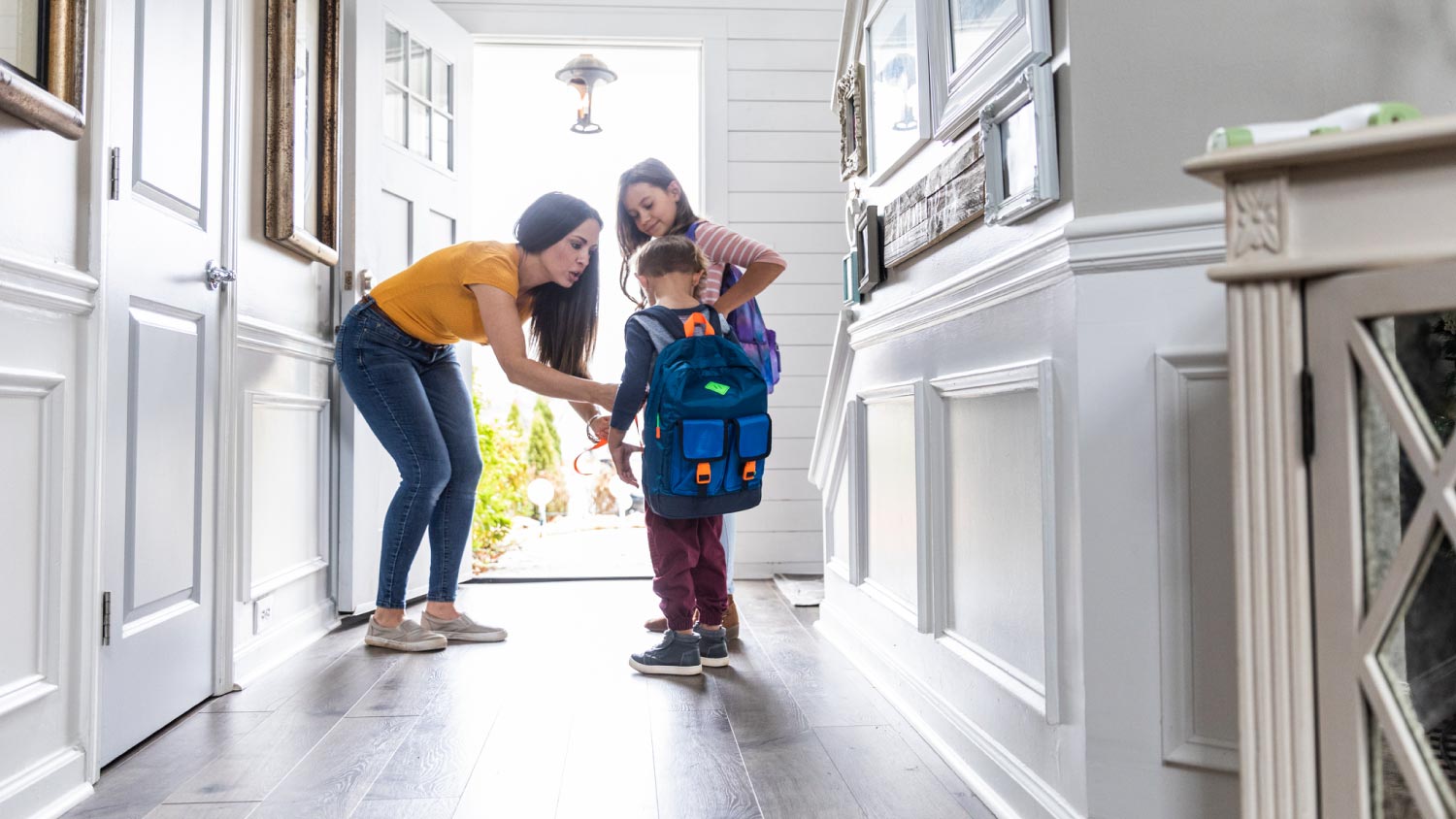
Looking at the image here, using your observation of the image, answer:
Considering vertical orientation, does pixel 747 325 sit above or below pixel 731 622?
above

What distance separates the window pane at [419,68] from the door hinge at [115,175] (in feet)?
6.38

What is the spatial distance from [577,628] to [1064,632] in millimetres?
1833

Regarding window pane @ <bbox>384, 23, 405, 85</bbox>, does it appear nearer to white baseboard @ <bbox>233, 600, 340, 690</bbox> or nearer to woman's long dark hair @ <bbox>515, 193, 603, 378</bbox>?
woman's long dark hair @ <bbox>515, 193, 603, 378</bbox>

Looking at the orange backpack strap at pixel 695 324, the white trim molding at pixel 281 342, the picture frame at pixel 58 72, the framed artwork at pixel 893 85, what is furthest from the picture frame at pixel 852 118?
the picture frame at pixel 58 72

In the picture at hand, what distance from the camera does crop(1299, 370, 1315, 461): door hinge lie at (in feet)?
2.62

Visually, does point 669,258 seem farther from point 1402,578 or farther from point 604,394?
point 1402,578

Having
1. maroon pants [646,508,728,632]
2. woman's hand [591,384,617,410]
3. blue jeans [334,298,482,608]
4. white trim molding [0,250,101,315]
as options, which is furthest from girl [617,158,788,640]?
white trim molding [0,250,101,315]

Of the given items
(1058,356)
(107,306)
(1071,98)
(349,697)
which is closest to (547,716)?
(349,697)

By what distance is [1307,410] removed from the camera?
0.80 m

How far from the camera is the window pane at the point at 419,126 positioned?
3566mm

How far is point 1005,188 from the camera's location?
147 centimetres

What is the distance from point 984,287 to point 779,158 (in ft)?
8.72

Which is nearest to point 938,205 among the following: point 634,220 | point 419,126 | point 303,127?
point 634,220

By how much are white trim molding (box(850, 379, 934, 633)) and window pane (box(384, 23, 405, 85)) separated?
2076 millimetres
